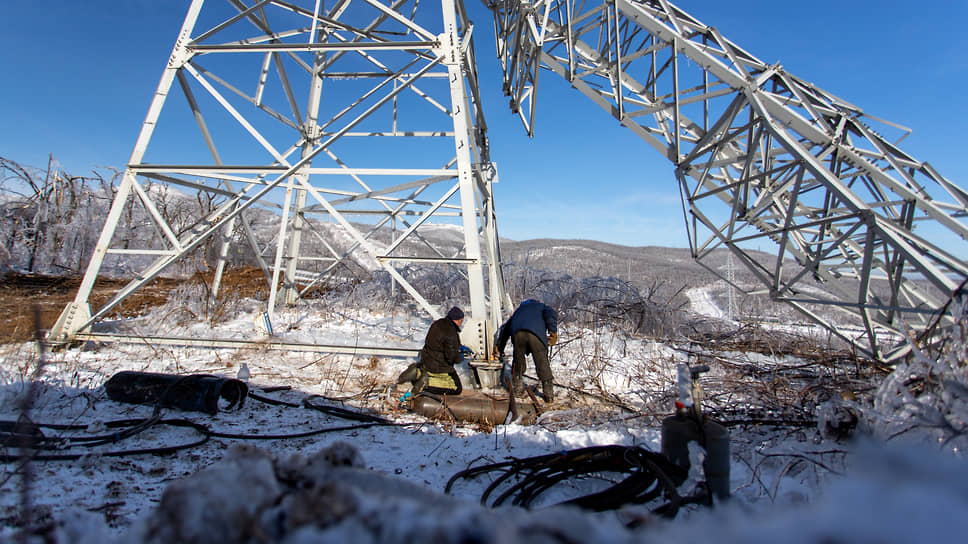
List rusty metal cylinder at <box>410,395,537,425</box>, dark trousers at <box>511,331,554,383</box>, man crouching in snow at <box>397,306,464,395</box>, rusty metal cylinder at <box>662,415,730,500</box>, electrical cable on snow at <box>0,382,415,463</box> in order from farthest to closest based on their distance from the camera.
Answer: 1. dark trousers at <box>511,331,554,383</box>
2. man crouching in snow at <box>397,306,464,395</box>
3. rusty metal cylinder at <box>410,395,537,425</box>
4. electrical cable on snow at <box>0,382,415,463</box>
5. rusty metal cylinder at <box>662,415,730,500</box>

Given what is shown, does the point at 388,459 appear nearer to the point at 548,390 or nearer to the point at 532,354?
the point at 548,390

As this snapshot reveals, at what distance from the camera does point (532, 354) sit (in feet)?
18.4

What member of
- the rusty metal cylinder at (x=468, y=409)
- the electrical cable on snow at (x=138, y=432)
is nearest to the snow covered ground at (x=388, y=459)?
the electrical cable on snow at (x=138, y=432)

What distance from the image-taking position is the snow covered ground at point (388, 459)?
62 centimetres

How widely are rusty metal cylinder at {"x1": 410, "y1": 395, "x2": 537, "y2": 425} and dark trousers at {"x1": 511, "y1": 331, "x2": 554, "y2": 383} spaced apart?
0.85 m

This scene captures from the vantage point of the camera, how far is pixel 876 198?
543 centimetres

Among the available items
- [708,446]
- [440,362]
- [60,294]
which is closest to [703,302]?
[440,362]

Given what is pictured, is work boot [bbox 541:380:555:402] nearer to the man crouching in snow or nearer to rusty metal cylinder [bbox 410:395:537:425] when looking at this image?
rusty metal cylinder [bbox 410:395:537:425]

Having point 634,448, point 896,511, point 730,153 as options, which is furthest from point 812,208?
point 896,511

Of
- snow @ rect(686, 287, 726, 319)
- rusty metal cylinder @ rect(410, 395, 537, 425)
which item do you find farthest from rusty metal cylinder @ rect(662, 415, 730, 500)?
snow @ rect(686, 287, 726, 319)

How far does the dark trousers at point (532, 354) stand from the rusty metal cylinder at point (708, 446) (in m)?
2.65

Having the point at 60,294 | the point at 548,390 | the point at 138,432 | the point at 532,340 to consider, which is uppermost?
the point at 60,294

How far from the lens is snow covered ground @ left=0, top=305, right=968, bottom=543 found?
0.62 m

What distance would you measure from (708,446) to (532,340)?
10.3 feet
